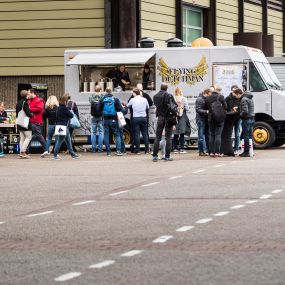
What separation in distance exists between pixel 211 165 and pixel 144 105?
6381 millimetres

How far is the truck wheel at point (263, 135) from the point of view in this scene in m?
30.7

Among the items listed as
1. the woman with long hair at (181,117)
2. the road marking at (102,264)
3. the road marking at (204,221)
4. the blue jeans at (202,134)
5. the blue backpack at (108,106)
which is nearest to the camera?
the road marking at (102,264)

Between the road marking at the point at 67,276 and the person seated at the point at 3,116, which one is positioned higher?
the person seated at the point at 3,116

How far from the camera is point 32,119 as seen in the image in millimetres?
28812

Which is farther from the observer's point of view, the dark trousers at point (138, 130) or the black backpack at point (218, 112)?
the dark trousers at point (138, 130)

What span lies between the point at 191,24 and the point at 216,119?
15036mm

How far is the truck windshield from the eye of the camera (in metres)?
30.8

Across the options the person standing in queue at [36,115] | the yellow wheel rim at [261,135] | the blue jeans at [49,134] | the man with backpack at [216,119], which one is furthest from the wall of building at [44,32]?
the man with backpack at [216,119]

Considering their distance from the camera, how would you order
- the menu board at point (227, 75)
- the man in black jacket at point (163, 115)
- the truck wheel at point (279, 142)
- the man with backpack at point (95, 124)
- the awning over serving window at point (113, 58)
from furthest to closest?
the truck wheel at point (279, 142) < the awning over serving window at point (113, 58) < the menu board at point (227, 75) < the man with backpack at point (95, 124) < the man in black jacket at point (163, 115)

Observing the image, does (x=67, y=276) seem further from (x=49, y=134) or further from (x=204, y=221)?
(x=49, y=134)

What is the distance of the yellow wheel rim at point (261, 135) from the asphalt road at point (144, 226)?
8614 mm

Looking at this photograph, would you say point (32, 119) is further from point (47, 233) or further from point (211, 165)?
point (47, 233)

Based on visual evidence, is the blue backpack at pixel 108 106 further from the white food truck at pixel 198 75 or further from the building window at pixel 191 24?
the building window at pixel 191 24

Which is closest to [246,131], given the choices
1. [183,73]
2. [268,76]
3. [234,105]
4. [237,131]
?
[234,105]
